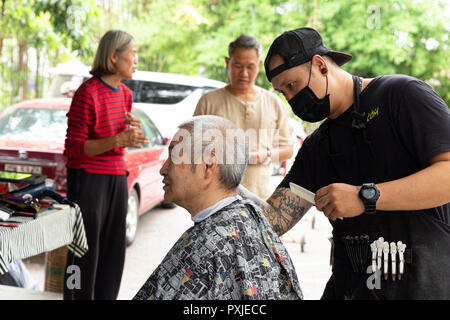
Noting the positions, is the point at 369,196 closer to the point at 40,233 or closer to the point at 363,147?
the point at 363,147

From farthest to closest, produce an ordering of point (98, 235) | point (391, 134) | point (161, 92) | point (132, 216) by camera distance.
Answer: point (161, 92)
point (132, 216)
point (98, 235)
point (391, 134)

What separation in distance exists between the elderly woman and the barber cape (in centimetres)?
150

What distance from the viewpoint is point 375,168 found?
1638mm

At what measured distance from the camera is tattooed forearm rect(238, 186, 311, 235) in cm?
195

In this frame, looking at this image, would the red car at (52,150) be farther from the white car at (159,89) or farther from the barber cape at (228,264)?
the white car at (159,89)

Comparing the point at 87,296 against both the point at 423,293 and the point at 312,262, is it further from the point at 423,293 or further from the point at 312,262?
the point at 312,262

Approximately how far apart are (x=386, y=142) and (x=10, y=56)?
15.2 metres

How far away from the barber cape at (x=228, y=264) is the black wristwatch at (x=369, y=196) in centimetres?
35

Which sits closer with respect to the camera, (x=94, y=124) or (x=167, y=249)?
(x=94, y=124)

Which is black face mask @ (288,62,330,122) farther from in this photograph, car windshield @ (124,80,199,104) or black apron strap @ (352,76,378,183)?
car windshield @ (124,80,199,104)

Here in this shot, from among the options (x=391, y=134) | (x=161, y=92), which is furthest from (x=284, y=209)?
(x=161, y=92)

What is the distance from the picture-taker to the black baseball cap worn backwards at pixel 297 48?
1697mm

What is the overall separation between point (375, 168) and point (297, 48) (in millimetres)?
505

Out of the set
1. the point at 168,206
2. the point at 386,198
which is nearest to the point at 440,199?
the point at 386,198
